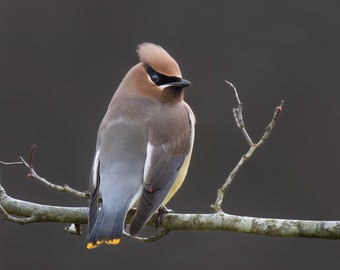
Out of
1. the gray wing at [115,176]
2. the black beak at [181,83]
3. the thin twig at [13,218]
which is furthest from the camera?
the black beak at [181,83]

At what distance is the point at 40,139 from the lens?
881 cm

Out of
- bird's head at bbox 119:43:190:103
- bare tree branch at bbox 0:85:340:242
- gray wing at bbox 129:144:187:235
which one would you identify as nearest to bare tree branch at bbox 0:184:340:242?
bare tree branch at bbox 0:85:340:242

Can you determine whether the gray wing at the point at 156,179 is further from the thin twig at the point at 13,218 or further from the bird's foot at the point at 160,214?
the thin twig at the point at 13,218

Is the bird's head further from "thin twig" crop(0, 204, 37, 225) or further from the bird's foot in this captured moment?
"thin twig" crop(0, 204, 37, 225)

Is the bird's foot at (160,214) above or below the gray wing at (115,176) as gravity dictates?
below

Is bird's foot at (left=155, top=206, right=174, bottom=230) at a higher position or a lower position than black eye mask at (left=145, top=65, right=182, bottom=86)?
lower

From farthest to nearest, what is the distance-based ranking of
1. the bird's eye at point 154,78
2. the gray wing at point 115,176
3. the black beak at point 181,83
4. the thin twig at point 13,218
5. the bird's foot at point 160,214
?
the bird's eye at point 154,78
the black beak at point 181,83
the bird's foot at point 160,214
the gray wing at point 115,176
the thin twig at point 13,218

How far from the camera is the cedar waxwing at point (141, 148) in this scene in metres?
5.03

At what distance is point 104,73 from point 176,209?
4.95 ft

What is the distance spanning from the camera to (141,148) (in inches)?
212

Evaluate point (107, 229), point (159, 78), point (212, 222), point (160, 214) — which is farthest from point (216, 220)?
point (159, 78)

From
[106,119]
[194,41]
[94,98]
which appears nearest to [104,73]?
[94,98]

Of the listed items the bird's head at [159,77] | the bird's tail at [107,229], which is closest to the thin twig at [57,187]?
the bird's tail at [107,229]

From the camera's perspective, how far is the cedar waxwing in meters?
5.03
